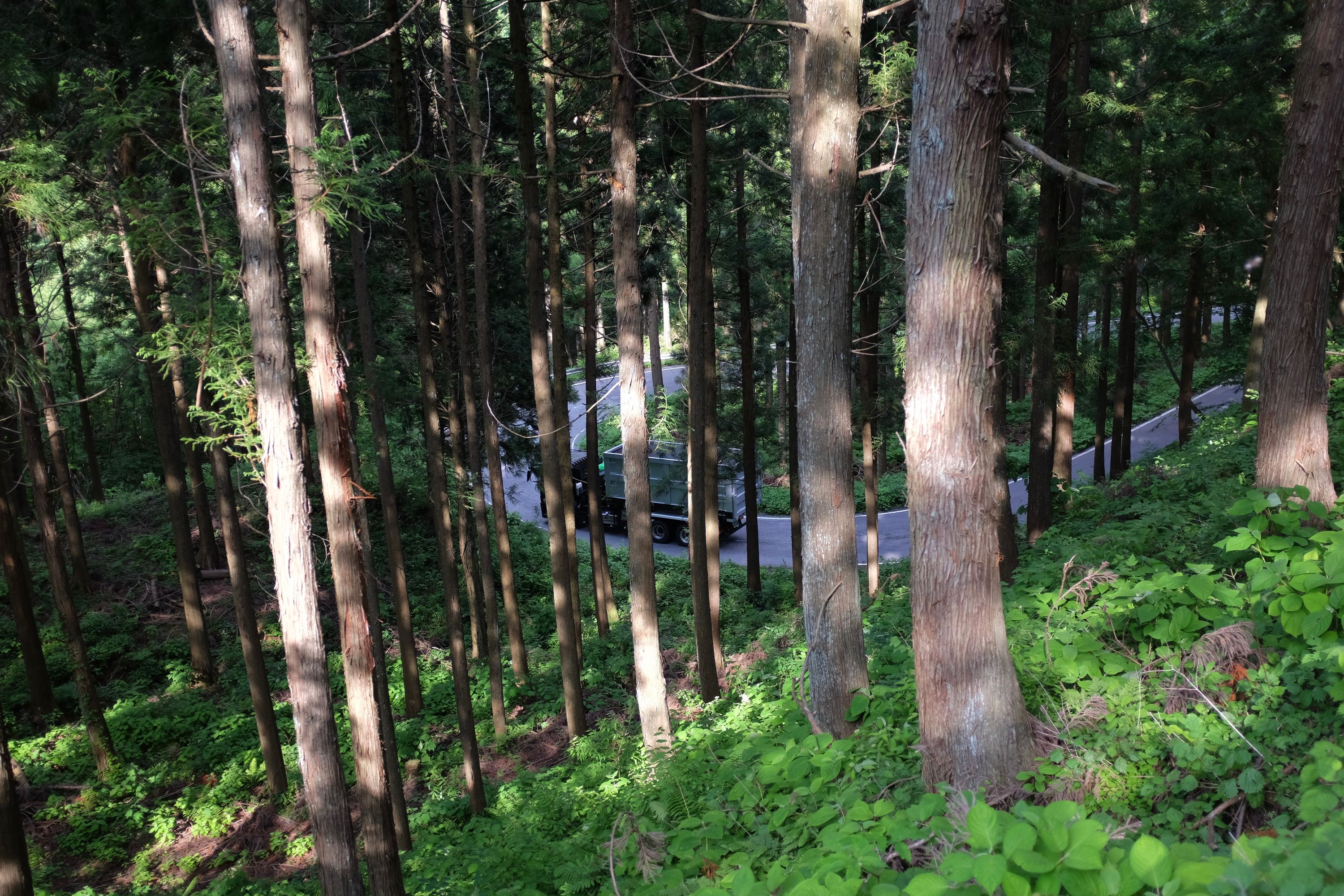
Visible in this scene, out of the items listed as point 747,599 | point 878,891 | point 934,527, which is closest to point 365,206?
point 934,527

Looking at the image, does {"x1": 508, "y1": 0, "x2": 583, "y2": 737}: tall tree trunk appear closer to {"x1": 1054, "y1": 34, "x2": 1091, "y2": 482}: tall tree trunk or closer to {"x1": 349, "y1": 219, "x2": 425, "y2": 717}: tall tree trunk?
{"x1": 349, "y1": 219, "x2": 425, "y2": 717}: tall tree trunk

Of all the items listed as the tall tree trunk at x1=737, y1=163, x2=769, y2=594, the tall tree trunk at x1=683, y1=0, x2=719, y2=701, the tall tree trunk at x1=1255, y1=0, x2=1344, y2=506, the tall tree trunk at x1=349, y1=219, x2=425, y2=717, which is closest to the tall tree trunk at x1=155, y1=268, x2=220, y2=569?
the tall tree trunk at x1=349, y1=219, x2=425, y2=717

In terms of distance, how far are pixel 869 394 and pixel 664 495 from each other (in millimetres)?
11640

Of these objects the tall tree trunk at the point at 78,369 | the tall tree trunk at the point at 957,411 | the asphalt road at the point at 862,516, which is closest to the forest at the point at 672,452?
the tall tree trunk at the point at 957,411

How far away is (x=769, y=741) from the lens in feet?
17.0

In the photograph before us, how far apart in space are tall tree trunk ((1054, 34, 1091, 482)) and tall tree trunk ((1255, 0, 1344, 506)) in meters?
4.31

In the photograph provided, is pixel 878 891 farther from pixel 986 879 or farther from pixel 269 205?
pixel 269 205

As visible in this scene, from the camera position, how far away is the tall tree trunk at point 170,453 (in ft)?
34.4

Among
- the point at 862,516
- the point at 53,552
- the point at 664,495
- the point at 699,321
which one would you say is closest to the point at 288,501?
the point at 699,321

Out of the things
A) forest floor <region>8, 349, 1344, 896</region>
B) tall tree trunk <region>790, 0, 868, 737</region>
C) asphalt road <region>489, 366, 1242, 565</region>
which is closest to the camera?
forest floor <region>8, 349, 1344, 896</region>

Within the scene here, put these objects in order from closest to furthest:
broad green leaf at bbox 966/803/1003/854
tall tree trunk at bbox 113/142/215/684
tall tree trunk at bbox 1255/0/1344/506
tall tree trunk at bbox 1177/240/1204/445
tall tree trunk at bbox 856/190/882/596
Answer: broad green leaf at bbox 966/803/1003/854
tall tree trunk at bbox 1255/0/1344/506
tall tree trunk at bbox 113/142/215/684
tall tree trunk at bbox 856/190/882/596
tall tree trunk at bbox 1177/240/1204/445

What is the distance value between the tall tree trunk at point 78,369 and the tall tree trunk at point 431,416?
6.23m

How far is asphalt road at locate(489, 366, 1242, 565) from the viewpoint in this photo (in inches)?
922

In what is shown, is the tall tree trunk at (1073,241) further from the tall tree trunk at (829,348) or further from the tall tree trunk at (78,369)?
the tall tree trunk at (78,369)
